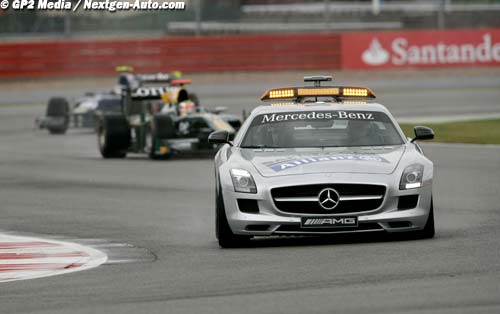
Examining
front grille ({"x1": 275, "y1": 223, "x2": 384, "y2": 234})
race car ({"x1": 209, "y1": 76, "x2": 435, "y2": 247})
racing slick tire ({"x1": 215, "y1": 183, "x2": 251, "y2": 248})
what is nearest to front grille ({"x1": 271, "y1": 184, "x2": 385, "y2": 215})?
race car ({"x1": 209, "y1": 76, "x2": 435, "y2": 247})

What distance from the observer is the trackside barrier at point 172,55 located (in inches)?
1609

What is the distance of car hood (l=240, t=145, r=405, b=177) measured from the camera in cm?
1159

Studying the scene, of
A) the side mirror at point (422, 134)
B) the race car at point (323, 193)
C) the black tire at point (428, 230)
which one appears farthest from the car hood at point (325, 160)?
the black tire at point (428, 230)

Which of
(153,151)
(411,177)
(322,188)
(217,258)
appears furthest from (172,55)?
(217,258)

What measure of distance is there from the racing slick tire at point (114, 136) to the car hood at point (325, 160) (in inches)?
480

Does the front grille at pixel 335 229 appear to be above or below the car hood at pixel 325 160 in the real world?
below

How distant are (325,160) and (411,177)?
0.71 metres

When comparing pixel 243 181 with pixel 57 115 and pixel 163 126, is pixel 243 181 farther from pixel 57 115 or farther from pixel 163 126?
pixel 57 115

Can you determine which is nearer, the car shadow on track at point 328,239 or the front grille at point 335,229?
the front grille at point 335,229

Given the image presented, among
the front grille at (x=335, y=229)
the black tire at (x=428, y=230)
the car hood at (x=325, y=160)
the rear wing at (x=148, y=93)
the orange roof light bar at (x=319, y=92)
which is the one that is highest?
the orange roof light bar at (x=319, y=92)

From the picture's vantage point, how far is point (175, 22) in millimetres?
43875

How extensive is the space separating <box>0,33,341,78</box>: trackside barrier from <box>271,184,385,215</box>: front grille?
29665mm

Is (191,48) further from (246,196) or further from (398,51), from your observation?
(246,196)

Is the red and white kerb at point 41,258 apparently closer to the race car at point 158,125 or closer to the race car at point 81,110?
the race car at point 158,125
